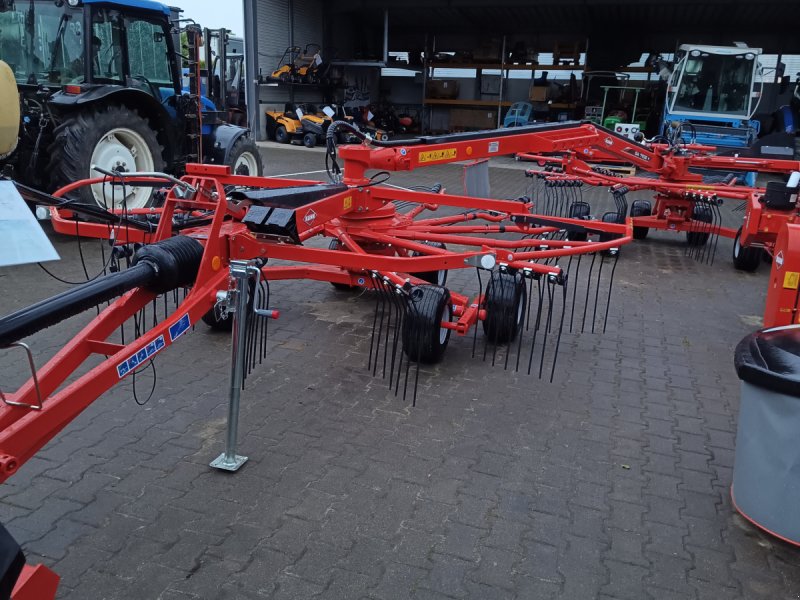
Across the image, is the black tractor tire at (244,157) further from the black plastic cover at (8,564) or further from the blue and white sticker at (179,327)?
the black plastic cover at (8,564)

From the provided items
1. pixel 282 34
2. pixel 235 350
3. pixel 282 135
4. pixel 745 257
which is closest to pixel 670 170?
pixel 745 257

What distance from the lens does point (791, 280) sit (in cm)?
386

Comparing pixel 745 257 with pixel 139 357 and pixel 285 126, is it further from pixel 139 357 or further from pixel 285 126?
pixel 285 126

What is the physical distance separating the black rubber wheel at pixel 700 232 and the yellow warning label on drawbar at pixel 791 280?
3909mm

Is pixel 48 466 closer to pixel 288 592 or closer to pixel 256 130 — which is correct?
pixel 288 592

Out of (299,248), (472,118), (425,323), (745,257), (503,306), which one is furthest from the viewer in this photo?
(472,118)

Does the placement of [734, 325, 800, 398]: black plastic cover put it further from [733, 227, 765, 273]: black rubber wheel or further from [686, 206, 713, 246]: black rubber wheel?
[686, 206, 713, 246]: black rubber wheel

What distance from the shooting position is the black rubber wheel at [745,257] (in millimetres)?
7055

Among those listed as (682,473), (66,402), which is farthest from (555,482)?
(66,402)

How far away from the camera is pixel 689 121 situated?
1373 cm

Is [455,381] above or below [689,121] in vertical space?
below

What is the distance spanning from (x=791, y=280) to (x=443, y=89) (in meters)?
20.9

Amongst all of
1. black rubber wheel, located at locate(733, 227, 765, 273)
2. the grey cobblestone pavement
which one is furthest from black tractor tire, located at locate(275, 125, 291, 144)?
the grey cobblestone pavement

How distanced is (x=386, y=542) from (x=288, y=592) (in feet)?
1.49
